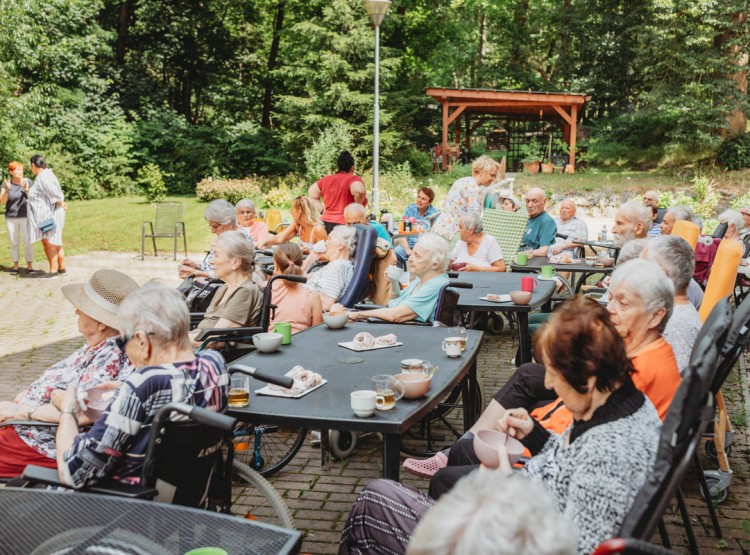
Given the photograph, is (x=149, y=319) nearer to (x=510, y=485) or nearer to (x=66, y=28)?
(x=510, y=485)

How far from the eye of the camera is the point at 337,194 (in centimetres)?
841

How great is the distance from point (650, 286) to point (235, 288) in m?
2.57

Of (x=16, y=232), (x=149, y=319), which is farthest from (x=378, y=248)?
(x=16, y=232)

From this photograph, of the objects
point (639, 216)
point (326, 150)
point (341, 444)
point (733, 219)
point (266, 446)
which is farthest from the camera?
point (326, 150)

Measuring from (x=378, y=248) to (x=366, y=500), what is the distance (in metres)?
3.45

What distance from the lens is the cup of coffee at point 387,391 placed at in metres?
2.67

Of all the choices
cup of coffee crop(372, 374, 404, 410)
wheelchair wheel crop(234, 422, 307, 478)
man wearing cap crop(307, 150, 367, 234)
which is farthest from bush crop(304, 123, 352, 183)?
cup of coffee crop(372, 374, 404, 410)

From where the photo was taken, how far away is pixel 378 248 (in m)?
5.60

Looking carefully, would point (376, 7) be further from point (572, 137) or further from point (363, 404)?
point (572, 137)

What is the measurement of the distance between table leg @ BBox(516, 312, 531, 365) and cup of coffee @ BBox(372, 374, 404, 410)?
240 centimetres

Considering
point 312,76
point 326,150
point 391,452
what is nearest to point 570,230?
point 391,452

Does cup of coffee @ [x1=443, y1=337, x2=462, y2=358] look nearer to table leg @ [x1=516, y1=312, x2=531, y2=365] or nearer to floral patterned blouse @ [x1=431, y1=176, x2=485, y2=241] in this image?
table leg @ [x1=516, y1=312, x2=531, y2=365]

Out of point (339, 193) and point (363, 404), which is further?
point (339, 193)

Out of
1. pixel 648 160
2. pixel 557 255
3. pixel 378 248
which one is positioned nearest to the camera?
pixel 378 248
